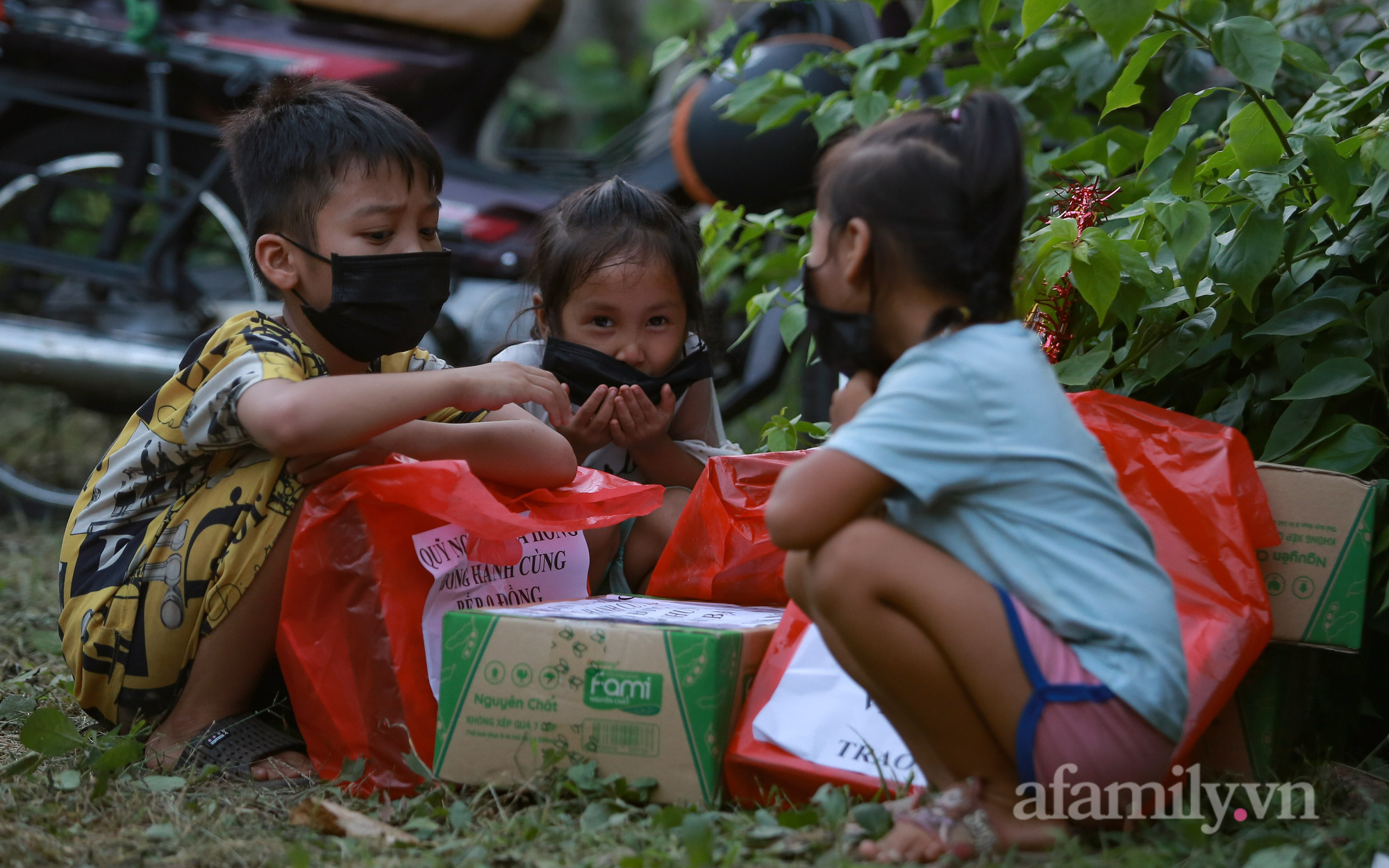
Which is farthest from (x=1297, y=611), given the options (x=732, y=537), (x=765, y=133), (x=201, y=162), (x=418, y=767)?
(x=201, y=162)

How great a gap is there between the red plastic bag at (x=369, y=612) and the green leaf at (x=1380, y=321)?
1.10m

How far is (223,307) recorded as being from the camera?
327cm

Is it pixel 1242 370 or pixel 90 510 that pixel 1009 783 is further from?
pixel 90 510

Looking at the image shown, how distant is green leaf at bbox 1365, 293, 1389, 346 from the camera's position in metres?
1.43

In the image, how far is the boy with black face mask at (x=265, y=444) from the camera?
145 centimetres

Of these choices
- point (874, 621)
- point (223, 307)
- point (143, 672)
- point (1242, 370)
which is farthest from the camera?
point (223, 307)

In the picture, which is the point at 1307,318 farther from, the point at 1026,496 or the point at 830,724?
the point at 830,724

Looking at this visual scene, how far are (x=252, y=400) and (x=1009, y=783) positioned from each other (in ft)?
3.13

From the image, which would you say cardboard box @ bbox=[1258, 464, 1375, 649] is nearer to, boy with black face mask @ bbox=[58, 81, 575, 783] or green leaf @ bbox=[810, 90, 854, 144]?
boy with black face mask @ bbox=[58, 81, 575, 783]

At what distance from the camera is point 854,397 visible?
121cm

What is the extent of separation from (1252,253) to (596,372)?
0.93m

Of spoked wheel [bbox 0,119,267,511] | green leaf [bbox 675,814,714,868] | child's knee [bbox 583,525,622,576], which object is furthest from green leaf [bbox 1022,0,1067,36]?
spoked wheel [bbox 0,119,267,511]

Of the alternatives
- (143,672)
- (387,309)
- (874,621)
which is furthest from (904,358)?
(143,672)

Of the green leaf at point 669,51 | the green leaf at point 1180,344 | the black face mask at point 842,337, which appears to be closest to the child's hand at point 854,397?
the black face mask at point 842,337
